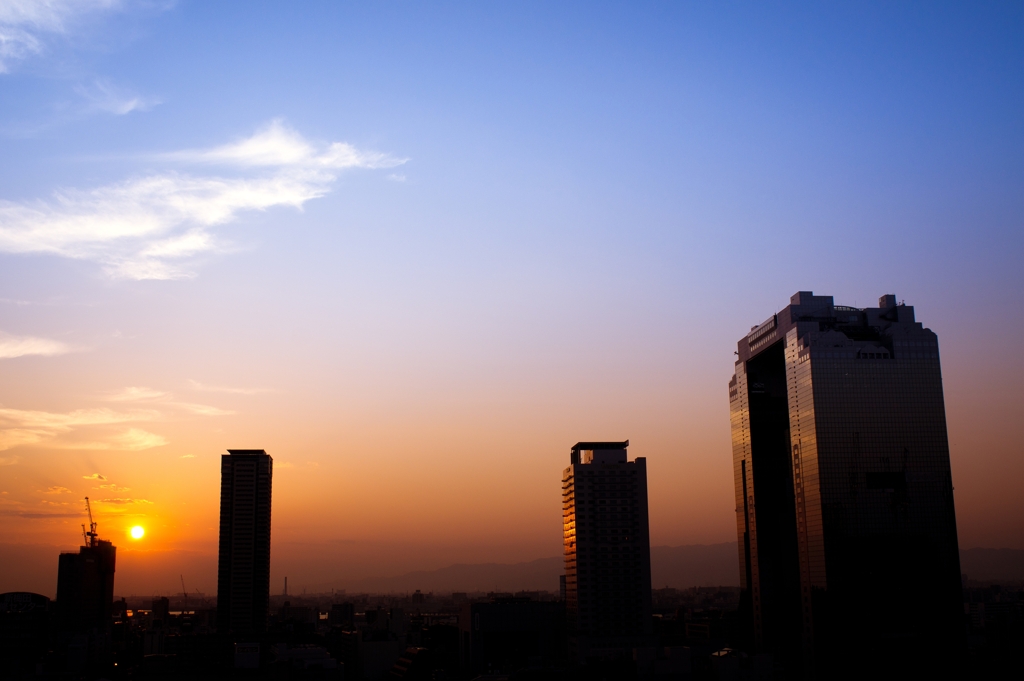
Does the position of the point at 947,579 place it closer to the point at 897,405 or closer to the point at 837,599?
the point at 837,599

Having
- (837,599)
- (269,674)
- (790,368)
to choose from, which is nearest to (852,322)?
(790,368)

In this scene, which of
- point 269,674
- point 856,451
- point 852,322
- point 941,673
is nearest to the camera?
point 941,673

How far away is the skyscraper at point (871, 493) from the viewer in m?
160

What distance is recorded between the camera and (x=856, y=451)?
16688 cm

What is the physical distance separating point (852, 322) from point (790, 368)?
13680mm

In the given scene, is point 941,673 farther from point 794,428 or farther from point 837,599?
point 794,428

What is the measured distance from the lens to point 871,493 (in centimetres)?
16550

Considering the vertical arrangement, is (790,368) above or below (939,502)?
above

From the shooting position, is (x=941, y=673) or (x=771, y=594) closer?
(x=941, y=673)

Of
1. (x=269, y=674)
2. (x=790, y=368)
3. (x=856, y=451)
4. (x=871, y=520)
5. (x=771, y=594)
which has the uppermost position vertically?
(x=790, y=368)

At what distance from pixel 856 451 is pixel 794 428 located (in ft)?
42.4

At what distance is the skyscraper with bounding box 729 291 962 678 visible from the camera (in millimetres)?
160250

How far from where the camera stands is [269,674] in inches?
7495

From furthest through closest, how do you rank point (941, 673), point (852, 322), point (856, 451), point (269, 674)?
point (269, 674)
point (852, 322)
point (856, 451)
point (941, 673)
